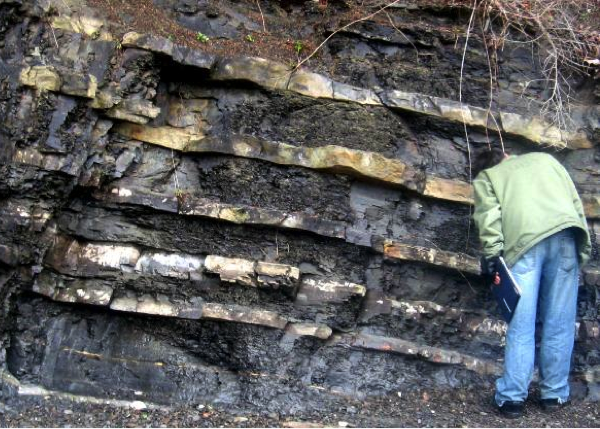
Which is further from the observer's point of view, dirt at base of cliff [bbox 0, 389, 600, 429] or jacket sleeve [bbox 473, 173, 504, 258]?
jacket sleeve [bbox 473, 173, 504, 258]

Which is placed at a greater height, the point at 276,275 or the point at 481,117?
the point at 481,117

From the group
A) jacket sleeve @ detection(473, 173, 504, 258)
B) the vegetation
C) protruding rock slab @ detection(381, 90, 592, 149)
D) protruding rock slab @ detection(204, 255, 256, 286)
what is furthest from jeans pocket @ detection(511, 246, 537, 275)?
the vegetation

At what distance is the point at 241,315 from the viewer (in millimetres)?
5039

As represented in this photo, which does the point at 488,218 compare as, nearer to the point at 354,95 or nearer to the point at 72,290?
the point at 354,95

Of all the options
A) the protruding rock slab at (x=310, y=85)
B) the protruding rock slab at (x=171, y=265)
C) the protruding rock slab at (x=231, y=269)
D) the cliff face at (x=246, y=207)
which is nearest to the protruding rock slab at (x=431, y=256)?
the cliff face at (x=246, y=207)

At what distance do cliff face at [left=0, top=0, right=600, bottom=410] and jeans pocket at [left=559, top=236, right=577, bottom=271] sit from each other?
2.72 ft

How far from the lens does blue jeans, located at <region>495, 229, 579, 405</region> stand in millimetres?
4715

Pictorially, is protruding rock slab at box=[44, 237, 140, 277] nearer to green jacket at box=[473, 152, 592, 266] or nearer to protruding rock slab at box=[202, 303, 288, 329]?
protruding rock slab at box=[202, 303, 288, 329]

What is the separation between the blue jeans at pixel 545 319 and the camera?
4715 mm

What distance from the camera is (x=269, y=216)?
519 cm

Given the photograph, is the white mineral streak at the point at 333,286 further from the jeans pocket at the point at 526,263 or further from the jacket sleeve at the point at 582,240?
the jacket sleeve at the point at 582,240

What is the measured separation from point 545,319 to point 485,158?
5.12 feet

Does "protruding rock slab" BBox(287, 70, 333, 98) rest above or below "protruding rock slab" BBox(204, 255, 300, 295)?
above

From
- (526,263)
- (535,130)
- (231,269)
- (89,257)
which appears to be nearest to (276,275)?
(231,269)
